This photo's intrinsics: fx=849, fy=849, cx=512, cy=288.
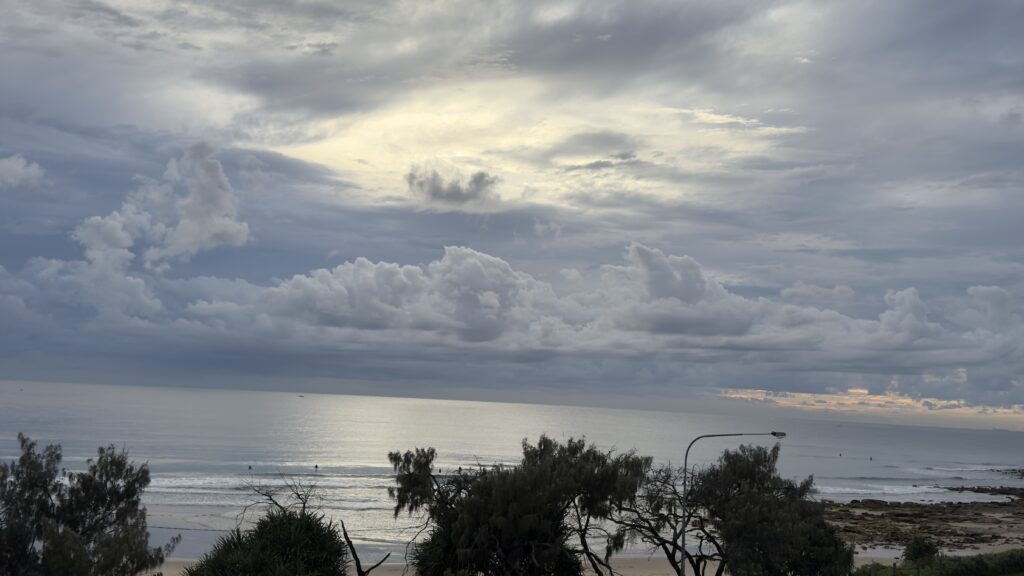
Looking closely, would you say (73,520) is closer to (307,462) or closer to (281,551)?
(281,551)

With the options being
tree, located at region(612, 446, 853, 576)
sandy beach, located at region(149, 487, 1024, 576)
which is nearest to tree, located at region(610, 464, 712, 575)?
tree, located at region(612, 446, 853, 576)

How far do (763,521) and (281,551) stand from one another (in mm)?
17127

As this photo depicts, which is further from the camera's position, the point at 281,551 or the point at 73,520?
the point at 73,520

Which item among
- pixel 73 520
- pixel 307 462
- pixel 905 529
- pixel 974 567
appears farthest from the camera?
pixel 307 462

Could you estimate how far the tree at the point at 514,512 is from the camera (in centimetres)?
2772

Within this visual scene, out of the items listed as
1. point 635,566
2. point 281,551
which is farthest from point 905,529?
point 281,551

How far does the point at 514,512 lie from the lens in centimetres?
2775

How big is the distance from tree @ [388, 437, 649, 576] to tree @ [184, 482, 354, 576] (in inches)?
187

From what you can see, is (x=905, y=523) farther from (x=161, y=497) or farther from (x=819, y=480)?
(x=161, y=497)

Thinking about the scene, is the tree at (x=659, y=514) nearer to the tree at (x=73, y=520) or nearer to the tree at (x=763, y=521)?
the tree at (x=763, y=521)

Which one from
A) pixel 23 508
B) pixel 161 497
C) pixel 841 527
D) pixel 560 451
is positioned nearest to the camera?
pixel 23 508

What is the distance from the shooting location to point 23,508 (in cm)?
2789

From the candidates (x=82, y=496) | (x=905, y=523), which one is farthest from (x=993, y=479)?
(x=82, y=496)

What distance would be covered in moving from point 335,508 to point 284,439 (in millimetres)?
78237
